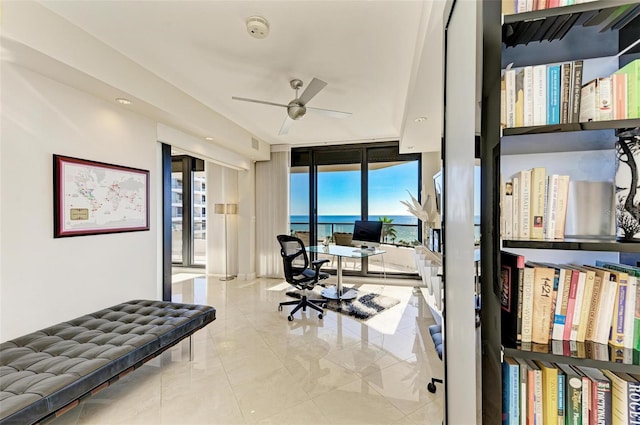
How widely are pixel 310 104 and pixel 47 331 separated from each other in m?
3.37

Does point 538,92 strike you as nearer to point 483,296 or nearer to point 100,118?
point 483,296

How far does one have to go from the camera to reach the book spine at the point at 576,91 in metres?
0.80

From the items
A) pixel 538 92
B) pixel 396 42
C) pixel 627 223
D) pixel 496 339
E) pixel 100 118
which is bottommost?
pixel 496 339

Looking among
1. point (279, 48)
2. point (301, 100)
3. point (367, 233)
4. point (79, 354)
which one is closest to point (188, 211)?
point (367, 233)

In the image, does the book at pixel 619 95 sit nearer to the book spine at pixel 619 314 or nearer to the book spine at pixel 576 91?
the book spine at pixel 576 91

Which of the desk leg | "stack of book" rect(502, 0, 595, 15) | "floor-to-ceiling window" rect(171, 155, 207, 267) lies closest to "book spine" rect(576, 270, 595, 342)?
"stack of book" rect(502, 0, 595, 15)

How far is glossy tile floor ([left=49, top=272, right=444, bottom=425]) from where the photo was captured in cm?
187

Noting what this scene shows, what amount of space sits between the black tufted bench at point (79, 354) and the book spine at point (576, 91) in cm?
249

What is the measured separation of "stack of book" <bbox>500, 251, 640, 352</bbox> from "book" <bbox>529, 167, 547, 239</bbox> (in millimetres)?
95

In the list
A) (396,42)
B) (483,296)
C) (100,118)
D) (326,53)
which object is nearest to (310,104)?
(326,53)

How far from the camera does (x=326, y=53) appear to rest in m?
2.42

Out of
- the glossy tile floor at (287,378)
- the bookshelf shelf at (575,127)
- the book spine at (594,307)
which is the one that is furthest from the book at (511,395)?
the glossy tile floor at (287,378)

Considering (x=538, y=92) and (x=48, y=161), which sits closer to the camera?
(x=538, y=92)

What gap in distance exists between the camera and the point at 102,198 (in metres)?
2.65
